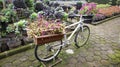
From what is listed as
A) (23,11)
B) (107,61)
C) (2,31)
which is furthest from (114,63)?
(23,11)

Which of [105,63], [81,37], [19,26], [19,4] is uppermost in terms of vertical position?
[19,4]

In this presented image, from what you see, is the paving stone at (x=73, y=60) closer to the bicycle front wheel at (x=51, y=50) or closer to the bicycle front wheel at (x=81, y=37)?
the bicycle front wheel at (x=51, y=50)

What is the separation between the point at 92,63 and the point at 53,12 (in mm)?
3838

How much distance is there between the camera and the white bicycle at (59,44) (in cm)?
326

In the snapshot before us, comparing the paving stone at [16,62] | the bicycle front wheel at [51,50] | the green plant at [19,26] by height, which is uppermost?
the green plant at [19,26]

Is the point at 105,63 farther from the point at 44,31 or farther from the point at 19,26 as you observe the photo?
the point at 19,26

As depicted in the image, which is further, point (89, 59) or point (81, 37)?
point (81, 37)

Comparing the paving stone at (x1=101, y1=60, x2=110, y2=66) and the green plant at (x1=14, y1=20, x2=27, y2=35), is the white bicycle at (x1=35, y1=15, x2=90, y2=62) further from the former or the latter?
the paving stone at (x1=101, y1=60, x2=110, y2=66)

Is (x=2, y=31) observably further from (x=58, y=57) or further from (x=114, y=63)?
(x=114, y=63)

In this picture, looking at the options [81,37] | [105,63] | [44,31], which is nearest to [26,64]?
[44,31]

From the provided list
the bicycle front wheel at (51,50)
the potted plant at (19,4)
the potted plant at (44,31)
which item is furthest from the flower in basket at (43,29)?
the potted plant at (19,4)

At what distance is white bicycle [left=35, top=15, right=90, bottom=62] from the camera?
3.26 meters

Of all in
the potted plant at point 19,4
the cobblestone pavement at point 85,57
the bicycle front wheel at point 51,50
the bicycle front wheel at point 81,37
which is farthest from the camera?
the potted plant at point 19,4

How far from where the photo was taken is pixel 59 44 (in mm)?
3457
